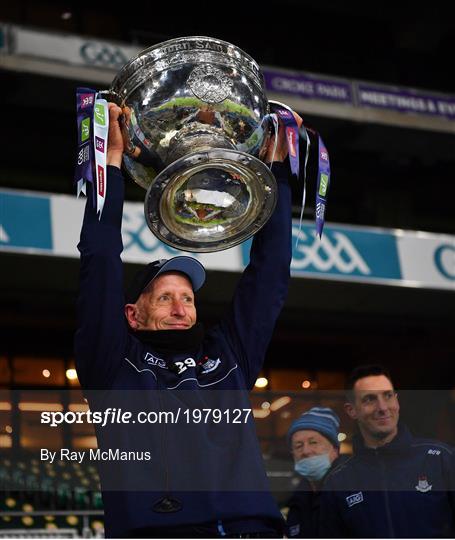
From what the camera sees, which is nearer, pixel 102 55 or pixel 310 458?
pixel 310 458

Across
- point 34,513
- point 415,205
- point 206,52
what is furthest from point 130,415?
point 415,205

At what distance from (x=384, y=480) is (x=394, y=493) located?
0.25 feet

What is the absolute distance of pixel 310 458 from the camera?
11.8ft

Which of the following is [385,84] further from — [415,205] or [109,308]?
[109,308]

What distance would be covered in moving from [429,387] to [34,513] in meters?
7.03

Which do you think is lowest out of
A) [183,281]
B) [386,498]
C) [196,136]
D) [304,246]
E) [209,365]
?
[386,498]

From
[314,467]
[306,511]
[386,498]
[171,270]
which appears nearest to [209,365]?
[171,270]

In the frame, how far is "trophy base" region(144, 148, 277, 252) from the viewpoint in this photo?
2.33 m

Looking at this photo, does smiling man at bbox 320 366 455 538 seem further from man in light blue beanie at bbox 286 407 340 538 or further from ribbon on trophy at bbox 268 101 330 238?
ribbon on trophy at bbox 268 101 330 238

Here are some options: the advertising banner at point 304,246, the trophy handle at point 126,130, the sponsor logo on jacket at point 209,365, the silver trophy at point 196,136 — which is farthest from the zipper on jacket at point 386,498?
the advertising banner at point 304,246

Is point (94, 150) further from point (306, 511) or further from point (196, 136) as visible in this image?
point (306, 511)

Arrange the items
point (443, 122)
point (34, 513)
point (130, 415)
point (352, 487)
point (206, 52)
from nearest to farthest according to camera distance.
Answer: point (130, 415) < point (206, 52) < point (352, 487) < point (34, 513) < point (443, 122)

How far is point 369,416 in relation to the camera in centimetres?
325

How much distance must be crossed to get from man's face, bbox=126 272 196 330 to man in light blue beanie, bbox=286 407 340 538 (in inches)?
44.5
